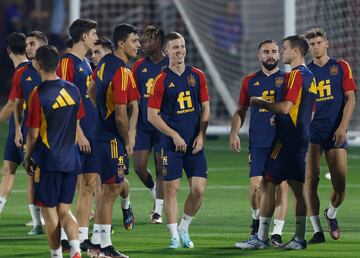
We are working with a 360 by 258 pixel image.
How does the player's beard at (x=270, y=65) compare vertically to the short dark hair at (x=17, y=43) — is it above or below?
below

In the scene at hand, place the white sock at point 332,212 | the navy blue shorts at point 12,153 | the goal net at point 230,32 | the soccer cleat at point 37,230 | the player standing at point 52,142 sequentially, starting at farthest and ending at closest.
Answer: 1. the goal net at point 230,32
2. the navy blue shorts at point 12,153
3. the soccer cleat at point 37,230
4. the white sock at point 332,212
5. the player standing at point 52,142

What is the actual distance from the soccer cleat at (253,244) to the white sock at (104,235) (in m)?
1.35

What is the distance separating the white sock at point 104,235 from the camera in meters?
12.3

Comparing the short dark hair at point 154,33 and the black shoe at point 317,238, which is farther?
the short dark hair at point 154,33

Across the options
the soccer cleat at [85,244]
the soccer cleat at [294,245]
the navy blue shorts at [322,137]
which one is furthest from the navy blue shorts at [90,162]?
the navy blue shorts at [322,137]

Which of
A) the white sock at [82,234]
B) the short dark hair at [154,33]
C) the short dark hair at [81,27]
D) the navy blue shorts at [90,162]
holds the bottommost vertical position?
the white sock at [82,234]

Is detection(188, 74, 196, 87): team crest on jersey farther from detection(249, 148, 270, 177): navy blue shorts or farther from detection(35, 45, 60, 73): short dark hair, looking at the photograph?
detection(35, 45, 60, 73): short dark hair

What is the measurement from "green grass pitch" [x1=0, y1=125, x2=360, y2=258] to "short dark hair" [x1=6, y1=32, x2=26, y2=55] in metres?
1.94

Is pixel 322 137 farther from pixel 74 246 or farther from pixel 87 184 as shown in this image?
pixel 74 246

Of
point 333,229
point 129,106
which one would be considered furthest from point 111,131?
point 333,229

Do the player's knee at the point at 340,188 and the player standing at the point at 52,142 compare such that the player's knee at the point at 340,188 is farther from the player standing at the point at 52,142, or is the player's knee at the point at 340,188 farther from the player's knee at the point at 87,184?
the player standing at the point at 52,142

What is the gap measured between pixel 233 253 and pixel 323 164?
9.88m

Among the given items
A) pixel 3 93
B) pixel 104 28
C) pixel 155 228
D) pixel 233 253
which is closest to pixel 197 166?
pixel 233 253

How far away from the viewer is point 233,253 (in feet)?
→ 41.0
